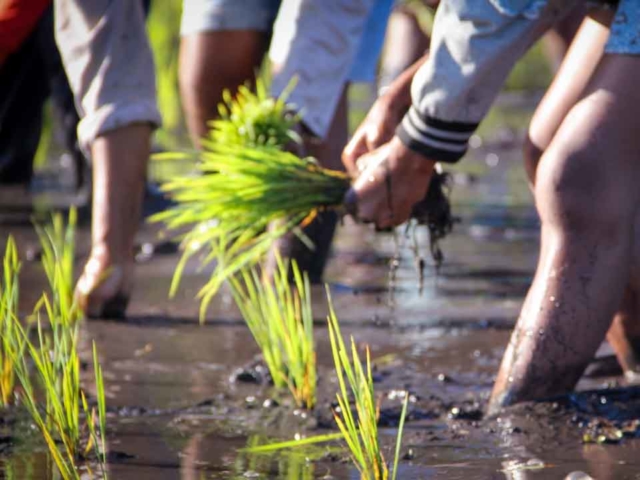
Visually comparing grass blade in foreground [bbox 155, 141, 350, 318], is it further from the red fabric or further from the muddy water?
the red fabric

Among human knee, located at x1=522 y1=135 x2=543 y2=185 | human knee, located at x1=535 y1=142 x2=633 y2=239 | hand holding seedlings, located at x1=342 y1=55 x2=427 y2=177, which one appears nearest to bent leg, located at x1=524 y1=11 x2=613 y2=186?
human knee, located at x1=522 y1=135 x2=543 y2=185

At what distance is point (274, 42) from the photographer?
14.0 feet

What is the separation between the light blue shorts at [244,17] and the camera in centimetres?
432

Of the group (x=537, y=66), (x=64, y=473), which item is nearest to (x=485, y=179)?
(x=64, y=473)

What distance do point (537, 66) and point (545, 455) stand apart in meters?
14.1

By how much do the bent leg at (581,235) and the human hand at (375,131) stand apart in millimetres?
537

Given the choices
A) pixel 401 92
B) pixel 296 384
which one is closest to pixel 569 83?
pixel 401 92

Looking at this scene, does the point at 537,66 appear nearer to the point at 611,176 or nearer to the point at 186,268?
the point at 186,268

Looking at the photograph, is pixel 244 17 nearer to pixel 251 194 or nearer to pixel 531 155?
pixel 251 194

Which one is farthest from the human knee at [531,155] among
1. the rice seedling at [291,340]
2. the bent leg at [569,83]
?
the rice seedling at [291,340]

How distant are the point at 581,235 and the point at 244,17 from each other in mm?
1841

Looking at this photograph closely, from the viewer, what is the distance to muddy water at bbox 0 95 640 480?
8.69 feet

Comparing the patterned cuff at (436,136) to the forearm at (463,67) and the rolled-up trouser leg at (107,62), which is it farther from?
the rolled-up trouser leg at (107,62)

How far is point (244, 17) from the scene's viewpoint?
4355 mm
